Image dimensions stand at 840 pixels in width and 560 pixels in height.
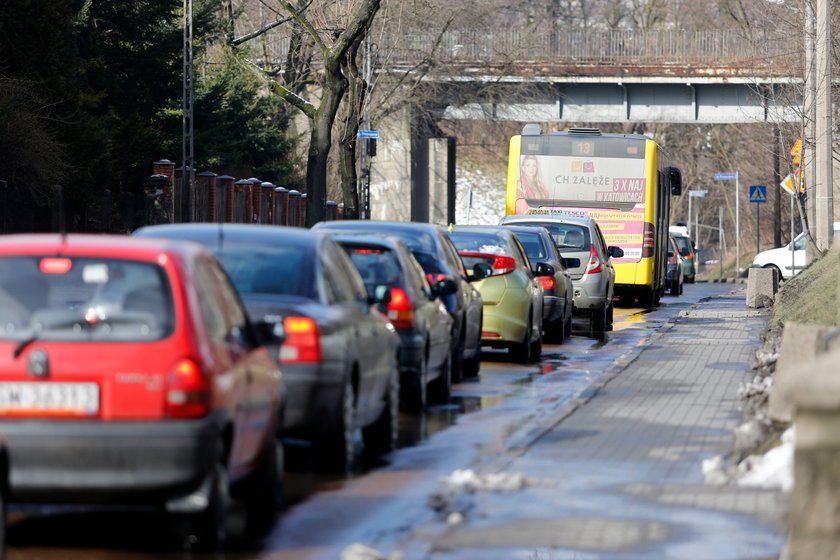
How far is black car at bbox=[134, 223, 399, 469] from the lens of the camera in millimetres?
10289

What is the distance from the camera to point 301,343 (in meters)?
10.2

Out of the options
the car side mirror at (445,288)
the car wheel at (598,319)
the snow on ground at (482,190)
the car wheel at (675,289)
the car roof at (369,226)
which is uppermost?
the snow on ground at (482,190)

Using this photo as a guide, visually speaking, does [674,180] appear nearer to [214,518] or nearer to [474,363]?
[474,363]

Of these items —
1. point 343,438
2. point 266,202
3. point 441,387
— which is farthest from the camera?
point 266,202

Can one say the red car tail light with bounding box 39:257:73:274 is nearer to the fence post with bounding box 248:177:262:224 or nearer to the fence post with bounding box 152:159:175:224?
the fence post with bounding box 152:159:175:224

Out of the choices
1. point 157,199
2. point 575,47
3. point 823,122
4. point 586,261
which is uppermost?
point 575,47

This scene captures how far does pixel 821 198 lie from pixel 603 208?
571 cm

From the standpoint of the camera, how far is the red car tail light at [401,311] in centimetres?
1381

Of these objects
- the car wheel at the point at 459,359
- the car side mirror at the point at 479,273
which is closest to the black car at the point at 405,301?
the car wheel at the point at 459,359

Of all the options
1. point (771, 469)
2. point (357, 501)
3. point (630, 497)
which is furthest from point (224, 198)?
point (630, 497)

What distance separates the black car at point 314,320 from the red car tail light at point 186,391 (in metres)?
2.50

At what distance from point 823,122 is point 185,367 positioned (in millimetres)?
24493

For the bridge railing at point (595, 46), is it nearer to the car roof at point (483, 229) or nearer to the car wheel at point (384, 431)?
the car roof at point (483, 229)

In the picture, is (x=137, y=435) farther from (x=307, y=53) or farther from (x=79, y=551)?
(x=307, y=53)
